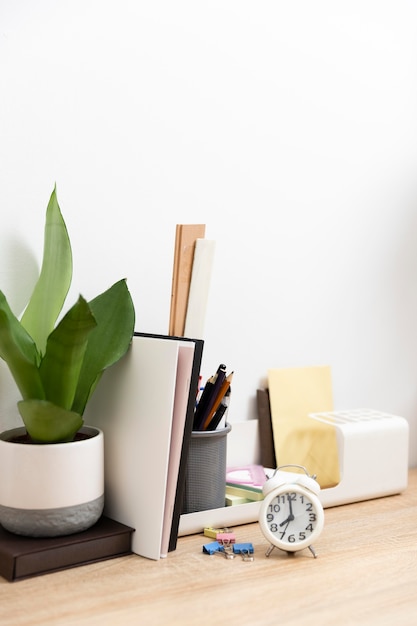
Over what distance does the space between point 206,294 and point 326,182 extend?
1.17ft

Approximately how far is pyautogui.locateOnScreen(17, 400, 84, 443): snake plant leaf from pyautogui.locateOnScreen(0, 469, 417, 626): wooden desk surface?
0.14 metres

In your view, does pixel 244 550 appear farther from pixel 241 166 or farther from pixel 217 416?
pixel 241 166

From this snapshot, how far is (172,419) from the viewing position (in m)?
0.89

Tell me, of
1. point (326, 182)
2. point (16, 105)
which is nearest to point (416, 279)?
point (326, 182)

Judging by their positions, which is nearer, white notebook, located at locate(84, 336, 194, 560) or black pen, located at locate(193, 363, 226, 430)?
white notebook, located at locate(84, 336, 194, 560)

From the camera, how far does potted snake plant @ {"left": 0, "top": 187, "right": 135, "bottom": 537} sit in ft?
2.72

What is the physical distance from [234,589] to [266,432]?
0.40m

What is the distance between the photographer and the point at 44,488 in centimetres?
83

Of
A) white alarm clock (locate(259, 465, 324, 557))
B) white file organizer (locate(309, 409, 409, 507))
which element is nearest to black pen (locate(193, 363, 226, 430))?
white alarm clock (locate(259, 465, 324, 557))

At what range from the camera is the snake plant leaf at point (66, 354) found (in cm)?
79

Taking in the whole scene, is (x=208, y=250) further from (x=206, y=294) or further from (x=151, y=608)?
(x=151, y=608)

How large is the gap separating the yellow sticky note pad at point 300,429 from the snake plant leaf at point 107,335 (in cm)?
34

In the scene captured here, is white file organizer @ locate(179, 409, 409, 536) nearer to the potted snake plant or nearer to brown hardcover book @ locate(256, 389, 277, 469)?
brown hardcover book @ locate(256, 389, 277, 469)

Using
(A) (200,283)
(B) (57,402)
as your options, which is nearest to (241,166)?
(A) (200,283)
